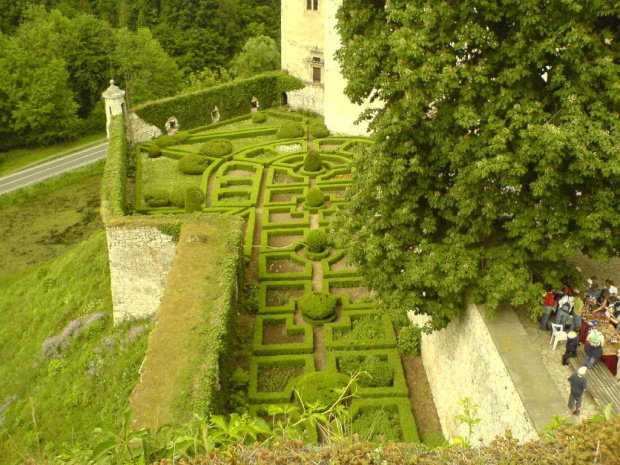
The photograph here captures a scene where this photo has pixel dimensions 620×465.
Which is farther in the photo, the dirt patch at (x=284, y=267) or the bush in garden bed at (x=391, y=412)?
the dirt patch at (x=284, y=267)

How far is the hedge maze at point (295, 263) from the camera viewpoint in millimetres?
16938

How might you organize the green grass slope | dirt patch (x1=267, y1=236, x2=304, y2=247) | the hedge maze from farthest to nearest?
1. dirt patch (x1=267, y1=236, x2=304, y2=247)
2. the green grass slope
3. the hedge maze

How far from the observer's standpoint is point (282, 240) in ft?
82.3

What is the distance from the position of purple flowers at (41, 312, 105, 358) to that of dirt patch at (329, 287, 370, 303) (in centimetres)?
860

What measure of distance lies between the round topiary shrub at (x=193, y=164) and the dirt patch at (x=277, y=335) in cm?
1446

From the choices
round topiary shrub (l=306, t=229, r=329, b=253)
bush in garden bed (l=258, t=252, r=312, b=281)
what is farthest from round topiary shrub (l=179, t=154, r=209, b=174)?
round topiary shrub (l=306, t=229, r=329, b=253)

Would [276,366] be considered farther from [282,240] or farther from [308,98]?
[308,98]

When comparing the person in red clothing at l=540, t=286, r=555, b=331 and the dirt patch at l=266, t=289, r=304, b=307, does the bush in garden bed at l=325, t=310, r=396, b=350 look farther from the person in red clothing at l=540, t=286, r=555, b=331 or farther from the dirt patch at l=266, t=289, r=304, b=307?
the person in red clothing at l=540, t=286, r=555, b=331


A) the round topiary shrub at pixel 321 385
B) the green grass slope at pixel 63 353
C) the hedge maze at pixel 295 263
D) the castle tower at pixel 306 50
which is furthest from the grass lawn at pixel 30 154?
the round topiary shrub at pixel 321 385

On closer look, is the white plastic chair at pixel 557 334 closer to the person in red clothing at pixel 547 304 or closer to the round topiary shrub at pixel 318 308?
the person in red clothing at pixel 547 304

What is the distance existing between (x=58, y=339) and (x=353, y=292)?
10.7m

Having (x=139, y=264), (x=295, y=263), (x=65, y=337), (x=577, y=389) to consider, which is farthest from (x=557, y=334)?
(x=65, y=337)

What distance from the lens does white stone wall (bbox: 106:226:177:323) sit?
20.5 metres

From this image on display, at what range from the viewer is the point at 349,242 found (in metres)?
15.0
